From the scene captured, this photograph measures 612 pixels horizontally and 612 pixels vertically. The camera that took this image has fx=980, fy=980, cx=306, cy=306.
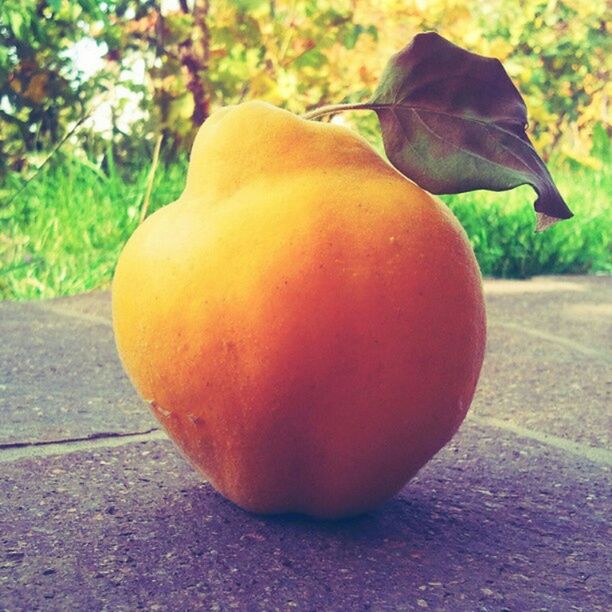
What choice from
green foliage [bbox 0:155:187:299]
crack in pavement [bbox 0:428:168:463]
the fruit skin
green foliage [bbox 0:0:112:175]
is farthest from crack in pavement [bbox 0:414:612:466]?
green foliage [bbox 0:0:112:175]

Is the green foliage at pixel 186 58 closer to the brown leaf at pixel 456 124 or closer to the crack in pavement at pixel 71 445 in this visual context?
the crack in pavement at pixel 71 445

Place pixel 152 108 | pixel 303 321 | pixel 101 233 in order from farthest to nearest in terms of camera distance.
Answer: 1. pixel 152 108
2. pixel 101 233
3. pixel 303 321

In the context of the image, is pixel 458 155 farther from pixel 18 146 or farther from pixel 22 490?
pixel 18 146

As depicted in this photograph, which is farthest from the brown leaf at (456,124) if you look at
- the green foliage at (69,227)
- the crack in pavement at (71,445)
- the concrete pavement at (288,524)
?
the green foliage at (69,227)

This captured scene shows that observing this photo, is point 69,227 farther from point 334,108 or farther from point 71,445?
point 334,108

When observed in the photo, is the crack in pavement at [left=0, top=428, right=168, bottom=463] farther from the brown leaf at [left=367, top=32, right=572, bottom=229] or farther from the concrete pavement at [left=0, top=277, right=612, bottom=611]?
the brown leaf at [left=367, top=32, right=572, bottom=229]

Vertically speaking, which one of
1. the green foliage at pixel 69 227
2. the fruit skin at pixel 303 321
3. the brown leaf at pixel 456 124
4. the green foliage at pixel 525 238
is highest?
the brown leaf at pixel 456 124

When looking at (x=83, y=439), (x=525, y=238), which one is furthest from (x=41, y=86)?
(x=83, y=439)
